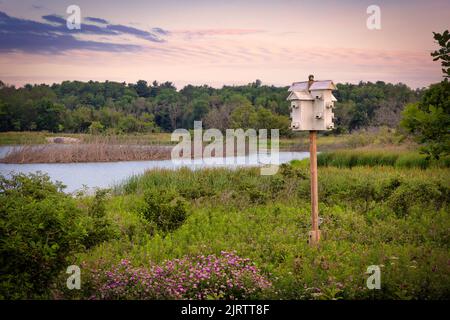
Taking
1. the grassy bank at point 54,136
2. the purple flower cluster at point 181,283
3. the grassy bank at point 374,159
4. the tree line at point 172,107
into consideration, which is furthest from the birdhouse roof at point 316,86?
the tree line at point 172,107

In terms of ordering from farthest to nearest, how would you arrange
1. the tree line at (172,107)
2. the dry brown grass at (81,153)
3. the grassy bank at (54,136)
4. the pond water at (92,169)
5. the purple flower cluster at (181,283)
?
the tree line at (172,107) → the grassy bank at (54,136) → the dry brown grass at (81,153) → the pond water at (92,169) → the purple flower cluster at (181,283)

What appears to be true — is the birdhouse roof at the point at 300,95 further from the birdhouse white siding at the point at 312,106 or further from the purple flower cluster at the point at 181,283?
the purple flower cluster at the point at 181,283

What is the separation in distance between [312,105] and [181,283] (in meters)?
3.69

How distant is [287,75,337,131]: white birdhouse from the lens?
7875mm

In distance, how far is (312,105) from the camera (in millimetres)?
8016

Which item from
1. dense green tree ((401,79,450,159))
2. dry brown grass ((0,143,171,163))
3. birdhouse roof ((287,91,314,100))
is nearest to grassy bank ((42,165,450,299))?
dense green tree ((401,79,450,159))

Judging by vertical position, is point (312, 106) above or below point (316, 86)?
below

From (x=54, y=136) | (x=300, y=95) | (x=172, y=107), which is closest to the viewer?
(x=300, y=95)

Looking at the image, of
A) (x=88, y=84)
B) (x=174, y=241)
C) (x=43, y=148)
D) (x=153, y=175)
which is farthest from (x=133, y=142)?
(x=174, y=241)

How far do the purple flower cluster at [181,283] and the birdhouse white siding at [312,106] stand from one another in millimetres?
2768

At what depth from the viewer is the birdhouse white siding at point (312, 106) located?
25.8 ft

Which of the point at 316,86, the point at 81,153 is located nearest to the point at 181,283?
the point at 316,86

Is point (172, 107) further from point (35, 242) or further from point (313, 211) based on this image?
point (35, 242)
